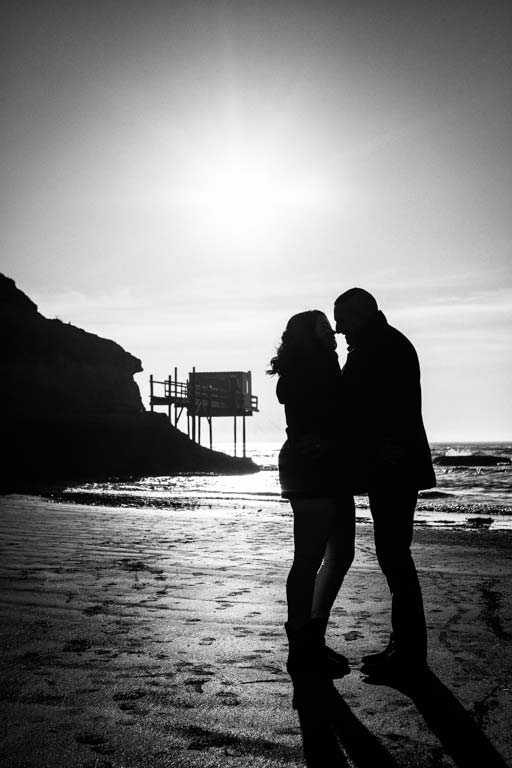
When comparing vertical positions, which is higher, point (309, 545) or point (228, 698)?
point (309, 545)

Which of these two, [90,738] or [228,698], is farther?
[228,698]

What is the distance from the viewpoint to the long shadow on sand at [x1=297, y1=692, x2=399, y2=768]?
2.04 metres

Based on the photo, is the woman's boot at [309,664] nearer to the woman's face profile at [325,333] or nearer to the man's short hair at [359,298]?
the woman's face profile at [325,333]

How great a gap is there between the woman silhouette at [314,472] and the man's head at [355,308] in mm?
105

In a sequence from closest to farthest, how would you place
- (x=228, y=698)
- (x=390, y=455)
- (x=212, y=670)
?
(x=228, y=698), (x=212, y=670), (x=390, y=455)

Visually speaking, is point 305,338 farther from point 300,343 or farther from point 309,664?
point 309,664

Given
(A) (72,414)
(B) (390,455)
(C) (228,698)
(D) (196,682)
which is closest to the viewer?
(C) (228,698)

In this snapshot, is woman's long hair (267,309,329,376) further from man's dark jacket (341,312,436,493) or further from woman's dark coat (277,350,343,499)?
man's dark jacket (341,312,436,493)

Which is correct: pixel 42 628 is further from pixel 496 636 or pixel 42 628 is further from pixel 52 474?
pixel 52 474

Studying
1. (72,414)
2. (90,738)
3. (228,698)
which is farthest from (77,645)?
(72,414)

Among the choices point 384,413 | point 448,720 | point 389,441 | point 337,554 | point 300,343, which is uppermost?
point 300,343

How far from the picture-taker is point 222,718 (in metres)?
2.35

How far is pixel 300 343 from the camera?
3.35 metres

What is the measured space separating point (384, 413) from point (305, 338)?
1.77 feet
